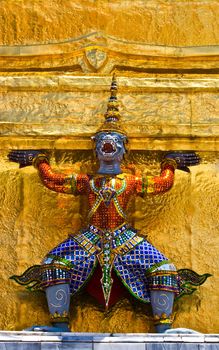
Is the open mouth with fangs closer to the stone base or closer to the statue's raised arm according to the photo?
the statue's raised arm

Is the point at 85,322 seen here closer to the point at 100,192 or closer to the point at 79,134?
the point at 100,192

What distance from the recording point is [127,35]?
30.7ft

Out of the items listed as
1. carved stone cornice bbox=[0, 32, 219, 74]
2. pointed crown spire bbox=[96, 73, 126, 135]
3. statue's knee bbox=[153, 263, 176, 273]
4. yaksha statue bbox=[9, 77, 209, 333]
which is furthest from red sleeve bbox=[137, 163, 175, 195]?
carved stone cornice bbox=[0, 32, 219, 74]

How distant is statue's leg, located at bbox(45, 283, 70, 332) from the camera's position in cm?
766

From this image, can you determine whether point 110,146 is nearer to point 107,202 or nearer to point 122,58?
point 107,202

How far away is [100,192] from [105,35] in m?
1.75

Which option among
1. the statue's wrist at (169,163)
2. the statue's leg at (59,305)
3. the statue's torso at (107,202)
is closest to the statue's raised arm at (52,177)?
the statue's torso at (107,202)

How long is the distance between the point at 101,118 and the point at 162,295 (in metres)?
1.76

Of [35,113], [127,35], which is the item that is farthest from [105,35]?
[35,113]

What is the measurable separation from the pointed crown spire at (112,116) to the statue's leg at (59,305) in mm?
1127

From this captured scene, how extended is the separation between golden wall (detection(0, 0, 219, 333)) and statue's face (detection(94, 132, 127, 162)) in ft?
1.82

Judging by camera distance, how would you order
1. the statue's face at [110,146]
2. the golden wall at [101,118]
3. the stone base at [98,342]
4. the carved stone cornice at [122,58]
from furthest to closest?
the carved stone cornice at [122,58] → the golden wall at [101,118] → the statue's face at [110,146] → the stone base at [98,342]

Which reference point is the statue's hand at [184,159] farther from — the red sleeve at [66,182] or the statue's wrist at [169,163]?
the red sleeve at [66,182]

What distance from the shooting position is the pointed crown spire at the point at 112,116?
810cm
